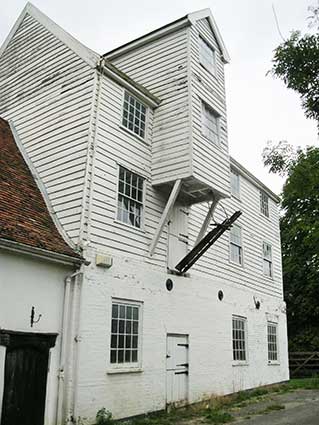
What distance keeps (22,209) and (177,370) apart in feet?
20.3

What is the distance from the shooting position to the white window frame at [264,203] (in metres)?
20.6

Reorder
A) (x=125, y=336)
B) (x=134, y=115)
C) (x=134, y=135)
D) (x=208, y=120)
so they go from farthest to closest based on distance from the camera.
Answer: (x=208, y=120) → (x=134, y=115) → (x=134, y=135) → (x=125, y=336)

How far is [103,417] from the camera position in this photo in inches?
378

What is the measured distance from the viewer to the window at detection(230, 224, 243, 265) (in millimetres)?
17000

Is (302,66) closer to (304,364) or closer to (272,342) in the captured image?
(272,342)

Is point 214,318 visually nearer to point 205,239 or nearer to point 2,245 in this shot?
point 205,239

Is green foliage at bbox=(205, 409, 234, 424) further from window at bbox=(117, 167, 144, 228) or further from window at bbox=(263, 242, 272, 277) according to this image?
window at bbox=(263, 242, 272, 277)

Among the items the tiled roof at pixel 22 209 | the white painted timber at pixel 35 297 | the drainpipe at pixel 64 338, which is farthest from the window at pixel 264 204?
the white painted timber at pixel 35 297

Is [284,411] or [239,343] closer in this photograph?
[284,411]

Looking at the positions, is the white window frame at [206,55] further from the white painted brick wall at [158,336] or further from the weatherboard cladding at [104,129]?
the white painted brick wall at [158,336]

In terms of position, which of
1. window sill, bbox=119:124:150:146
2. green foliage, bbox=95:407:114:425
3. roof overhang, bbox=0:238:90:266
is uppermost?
window sill, bbox=119:124:150:146

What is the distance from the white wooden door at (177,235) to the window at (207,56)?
491cm

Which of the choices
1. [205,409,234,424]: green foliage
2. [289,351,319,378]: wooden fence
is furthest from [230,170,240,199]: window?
[289,351,319,378]: wooden fence

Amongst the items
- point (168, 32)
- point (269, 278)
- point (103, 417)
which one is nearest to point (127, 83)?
point (168, 32)
